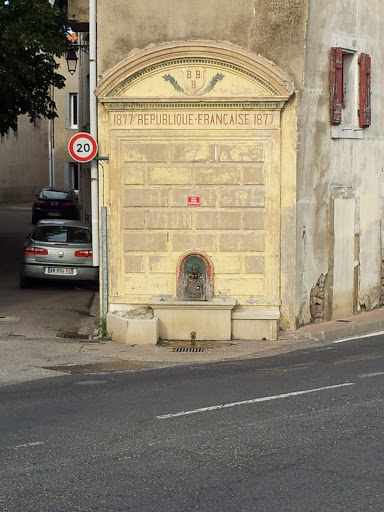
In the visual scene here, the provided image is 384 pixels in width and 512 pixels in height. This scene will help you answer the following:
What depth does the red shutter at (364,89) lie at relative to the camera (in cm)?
1661

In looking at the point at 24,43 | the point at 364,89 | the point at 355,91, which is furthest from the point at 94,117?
the point at 24,43

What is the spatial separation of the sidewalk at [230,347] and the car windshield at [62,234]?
480cm

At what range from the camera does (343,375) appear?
11.2m

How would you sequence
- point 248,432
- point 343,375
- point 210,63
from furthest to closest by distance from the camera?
point 210,63
point 343,375
point 248,432

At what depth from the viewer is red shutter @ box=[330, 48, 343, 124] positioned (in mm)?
15766

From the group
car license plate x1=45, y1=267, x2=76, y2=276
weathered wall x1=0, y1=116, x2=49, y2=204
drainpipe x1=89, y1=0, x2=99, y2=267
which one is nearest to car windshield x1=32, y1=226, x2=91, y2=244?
car license plate x1=45, y1=267, x2=76, y2=276

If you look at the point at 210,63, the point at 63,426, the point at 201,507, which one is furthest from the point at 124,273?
the point at 201,507

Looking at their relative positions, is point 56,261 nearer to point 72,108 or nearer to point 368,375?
point 368,375

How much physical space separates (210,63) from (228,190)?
194 centimetres

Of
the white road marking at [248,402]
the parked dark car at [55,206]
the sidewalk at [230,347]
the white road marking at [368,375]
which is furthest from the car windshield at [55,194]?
the white road marking at [248,402]

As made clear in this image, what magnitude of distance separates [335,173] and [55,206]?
24949 millimetres

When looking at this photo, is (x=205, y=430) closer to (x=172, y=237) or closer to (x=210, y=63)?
(x=172, y=237)

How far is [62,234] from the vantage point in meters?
20.8

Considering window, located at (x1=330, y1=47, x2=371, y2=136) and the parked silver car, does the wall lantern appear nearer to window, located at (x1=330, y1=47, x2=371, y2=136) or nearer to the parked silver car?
the parked silver car
